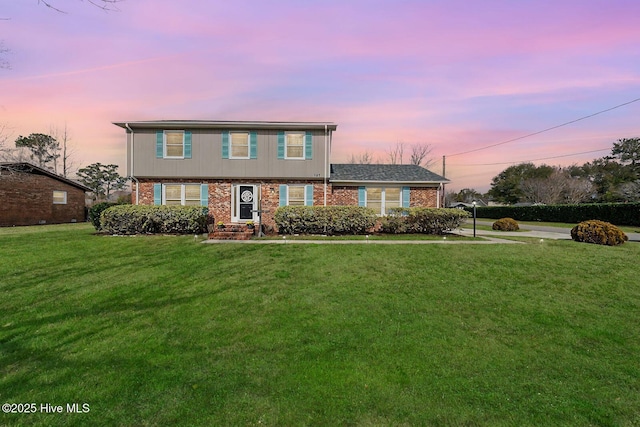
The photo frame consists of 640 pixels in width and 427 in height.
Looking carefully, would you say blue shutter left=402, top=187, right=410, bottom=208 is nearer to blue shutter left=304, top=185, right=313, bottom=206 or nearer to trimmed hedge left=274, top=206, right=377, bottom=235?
trimmed hedge left=274, top=206, right=377, bottom=235

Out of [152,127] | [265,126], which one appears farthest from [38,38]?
[265,126]

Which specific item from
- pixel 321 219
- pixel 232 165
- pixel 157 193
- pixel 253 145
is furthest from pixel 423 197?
pixel 157 193

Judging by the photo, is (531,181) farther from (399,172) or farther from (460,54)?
(460,54)

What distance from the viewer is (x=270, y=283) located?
6637mm

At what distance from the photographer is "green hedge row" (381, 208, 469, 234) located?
536 inches

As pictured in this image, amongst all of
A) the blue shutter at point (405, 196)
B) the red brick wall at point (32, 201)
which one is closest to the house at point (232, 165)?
the blue shutter at point (405, 196)

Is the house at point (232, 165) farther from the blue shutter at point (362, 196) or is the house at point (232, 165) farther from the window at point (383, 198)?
the window at point (383, 198)

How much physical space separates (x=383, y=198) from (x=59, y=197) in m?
25.6

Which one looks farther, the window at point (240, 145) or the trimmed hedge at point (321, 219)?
the window at point (240, 145)

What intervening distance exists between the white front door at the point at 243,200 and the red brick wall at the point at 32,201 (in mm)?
15081

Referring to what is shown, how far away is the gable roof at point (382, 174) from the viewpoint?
17.1m

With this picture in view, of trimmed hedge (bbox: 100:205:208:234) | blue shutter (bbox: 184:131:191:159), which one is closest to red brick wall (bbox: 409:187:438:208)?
trimmed hedge (bbox: 100:205:208:234)

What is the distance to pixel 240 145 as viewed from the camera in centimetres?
1566

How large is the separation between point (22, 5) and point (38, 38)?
527 centimetres
